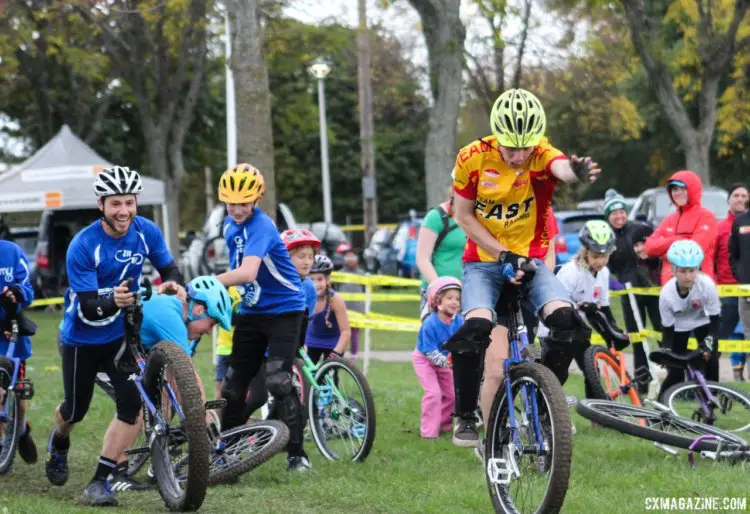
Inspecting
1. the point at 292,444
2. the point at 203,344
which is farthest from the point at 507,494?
the point at 203,344

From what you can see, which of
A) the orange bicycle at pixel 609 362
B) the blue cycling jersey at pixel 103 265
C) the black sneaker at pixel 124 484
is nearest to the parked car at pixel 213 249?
the orange bicycle at pixel 609 362

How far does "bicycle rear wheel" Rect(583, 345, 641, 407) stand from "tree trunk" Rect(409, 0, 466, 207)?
11.3m

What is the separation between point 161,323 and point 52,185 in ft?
71.1

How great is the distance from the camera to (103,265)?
305 inches

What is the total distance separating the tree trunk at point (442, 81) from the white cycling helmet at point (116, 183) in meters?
14.0

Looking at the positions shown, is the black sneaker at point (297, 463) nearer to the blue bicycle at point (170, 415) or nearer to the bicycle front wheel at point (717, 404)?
the blue bicycle at point (170, 415)

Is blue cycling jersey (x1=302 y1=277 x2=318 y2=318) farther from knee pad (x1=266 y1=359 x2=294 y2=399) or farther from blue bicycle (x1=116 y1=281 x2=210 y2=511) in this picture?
blue bicycle (x1=116 y1=281 x2=210 y2=511)

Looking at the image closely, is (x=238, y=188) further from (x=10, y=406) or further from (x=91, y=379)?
(x=10, y=406)

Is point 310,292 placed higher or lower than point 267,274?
lower

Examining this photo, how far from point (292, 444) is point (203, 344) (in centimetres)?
1269

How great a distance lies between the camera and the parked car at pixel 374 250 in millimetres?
35562

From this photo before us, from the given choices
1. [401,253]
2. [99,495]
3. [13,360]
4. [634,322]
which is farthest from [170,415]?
[401,253]

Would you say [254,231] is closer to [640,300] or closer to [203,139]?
[640,300]

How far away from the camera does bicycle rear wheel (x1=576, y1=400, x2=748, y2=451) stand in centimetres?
814
